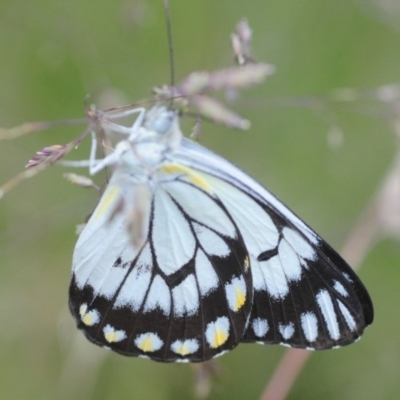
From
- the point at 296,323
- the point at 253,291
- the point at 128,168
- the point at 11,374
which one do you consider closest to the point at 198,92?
the point at 128,168

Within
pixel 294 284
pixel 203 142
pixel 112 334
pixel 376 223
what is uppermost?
pixel 203 142

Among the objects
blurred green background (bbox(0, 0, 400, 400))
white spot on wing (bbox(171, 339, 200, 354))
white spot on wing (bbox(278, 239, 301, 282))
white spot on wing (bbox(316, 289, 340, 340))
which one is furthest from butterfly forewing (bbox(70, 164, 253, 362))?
blurred green background (bbox(0, 0, 400, 400))

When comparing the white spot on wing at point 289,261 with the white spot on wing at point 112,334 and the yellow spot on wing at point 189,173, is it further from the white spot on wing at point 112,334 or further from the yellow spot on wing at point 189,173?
the white spot on wing at point 112,334

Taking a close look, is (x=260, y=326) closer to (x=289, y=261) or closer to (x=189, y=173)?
(x=289, y=261)

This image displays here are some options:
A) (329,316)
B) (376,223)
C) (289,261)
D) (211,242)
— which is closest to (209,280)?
(211,242)

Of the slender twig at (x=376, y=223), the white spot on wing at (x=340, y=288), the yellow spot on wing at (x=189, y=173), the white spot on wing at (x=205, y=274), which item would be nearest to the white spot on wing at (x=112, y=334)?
the white spot on wing at (x=205, y=274)

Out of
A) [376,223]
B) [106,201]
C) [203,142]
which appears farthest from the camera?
[203,142]
